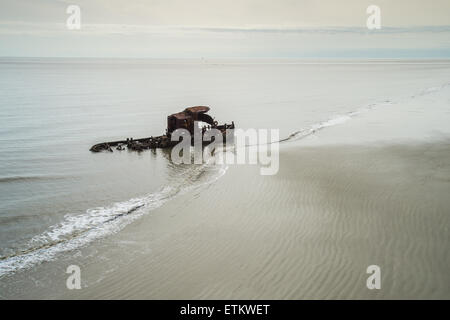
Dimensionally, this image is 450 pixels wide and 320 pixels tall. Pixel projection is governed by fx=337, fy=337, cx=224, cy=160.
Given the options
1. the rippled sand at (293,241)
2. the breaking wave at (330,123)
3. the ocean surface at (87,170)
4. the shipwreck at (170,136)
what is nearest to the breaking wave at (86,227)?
the ocean surface at (87,170)

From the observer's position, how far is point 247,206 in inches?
509

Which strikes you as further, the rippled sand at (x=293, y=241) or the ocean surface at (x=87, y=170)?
the ocean surface at (x=87, y=170)

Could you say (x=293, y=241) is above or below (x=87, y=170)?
below

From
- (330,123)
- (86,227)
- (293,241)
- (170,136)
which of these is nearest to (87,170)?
(170,136)

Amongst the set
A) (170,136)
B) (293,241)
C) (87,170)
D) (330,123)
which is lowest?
(293,241)

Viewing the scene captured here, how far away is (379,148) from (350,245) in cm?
1256

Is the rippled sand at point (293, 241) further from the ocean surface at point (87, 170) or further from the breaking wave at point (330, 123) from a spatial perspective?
the breaking wave at point (330, 123)

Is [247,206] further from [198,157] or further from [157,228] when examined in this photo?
[198,157]

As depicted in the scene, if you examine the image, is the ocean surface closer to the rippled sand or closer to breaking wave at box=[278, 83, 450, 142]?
breaking wave at box=[278, 83, 450, 142]

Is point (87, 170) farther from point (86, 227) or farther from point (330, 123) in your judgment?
point (330, 123)

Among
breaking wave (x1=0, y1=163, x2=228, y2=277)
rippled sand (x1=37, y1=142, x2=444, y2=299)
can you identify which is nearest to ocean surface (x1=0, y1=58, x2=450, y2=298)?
breaking wave (x1=0, y1=163, x2=228, y2=277)

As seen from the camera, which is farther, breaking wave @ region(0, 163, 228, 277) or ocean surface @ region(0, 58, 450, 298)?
ocean surface @ region(0, 58, 450, 298)

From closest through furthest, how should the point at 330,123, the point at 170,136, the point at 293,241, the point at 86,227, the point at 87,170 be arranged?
the point at 293,241 → the point at 86,227 → the point at 87,170 → the point at 170,136 → the point at 330,123

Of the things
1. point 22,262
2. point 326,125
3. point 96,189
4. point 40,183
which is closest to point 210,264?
point 22,262
